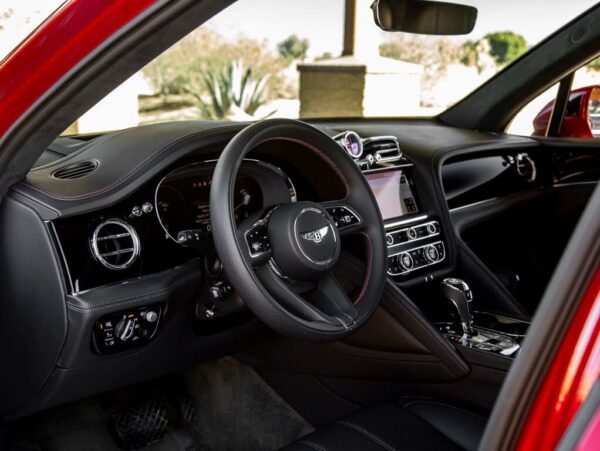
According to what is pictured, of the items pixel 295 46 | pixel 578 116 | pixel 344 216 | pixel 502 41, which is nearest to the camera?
pixel 344 216

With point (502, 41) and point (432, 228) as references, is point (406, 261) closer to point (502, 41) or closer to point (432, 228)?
point (432, 228)

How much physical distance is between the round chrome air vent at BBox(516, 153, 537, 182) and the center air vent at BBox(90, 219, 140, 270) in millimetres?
1900

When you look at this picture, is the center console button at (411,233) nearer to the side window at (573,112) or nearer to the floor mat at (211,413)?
the floor mat at (211,413)

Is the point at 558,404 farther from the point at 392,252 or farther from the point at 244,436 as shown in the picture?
the point at 244,436

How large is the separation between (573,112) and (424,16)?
1174 millimetres

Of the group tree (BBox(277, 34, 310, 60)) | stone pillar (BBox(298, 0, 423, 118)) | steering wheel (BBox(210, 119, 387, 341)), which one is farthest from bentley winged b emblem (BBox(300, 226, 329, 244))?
tree (BBox(277, 34, 310, 60))

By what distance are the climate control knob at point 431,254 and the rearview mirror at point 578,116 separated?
39.8 inches

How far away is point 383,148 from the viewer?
2.48 m

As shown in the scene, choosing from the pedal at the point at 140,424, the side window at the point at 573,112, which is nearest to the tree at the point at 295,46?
the side window at the point at 573,112

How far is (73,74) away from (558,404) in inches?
33.9

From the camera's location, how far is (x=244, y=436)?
8.14ft

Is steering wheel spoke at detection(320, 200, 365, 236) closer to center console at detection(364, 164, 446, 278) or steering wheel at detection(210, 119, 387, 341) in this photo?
steering wheel at detection(210, 119, 387, 341)

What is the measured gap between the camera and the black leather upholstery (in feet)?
5.41

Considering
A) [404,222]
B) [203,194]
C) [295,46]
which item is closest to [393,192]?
[404,222]
